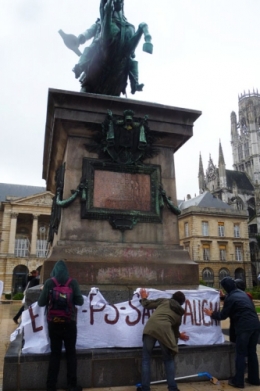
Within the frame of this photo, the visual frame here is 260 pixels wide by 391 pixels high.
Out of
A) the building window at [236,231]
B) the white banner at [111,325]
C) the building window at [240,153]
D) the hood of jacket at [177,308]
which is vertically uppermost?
the building window at [240,153]

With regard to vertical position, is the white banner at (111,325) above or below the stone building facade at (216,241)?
below

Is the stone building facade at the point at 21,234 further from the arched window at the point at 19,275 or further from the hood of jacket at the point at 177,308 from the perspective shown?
the hood of jacket at the point at 177,308

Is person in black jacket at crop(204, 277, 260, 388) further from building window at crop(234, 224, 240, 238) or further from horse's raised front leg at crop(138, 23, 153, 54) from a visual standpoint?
building window at crop(234, 224, 240, 238)

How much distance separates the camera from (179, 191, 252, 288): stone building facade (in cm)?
4669

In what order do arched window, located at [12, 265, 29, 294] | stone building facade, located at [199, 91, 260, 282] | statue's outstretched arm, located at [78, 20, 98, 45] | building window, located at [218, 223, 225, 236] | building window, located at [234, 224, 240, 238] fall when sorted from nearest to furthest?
statue's outstretched arm, located at [78, 20, 98, 45], building window, located at [218, 223, 225, 236], building window, located at [234, 224, 240, 238], arched window, located at [12, 265, 29, 294], stone building facade, located at [199, 91, 260, 282]

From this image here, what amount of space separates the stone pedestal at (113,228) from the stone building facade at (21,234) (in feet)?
166

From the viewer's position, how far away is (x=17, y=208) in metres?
57.4

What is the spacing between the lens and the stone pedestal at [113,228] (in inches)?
194

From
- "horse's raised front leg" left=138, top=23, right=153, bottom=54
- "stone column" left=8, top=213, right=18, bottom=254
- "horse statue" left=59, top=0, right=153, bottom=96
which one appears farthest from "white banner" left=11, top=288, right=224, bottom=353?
"stone column" left=8, top=213, right=18, bottom=254

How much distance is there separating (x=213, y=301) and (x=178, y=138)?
2.89 metres

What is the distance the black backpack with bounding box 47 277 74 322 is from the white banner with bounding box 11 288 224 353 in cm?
54

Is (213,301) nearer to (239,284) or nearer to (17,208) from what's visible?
(239,284)

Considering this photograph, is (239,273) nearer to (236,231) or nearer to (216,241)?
(236,231)

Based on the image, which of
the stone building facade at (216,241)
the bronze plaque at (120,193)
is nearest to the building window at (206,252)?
the stone building facade at (216,241)
